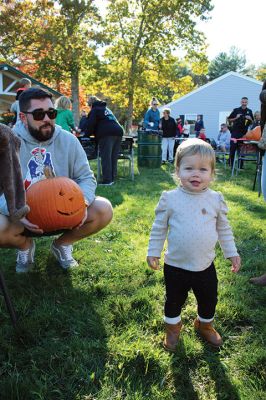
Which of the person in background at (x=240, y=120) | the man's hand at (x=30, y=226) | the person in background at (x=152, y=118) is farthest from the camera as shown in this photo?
the person in background at (x=152, y=118)

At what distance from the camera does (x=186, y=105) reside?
28688mm

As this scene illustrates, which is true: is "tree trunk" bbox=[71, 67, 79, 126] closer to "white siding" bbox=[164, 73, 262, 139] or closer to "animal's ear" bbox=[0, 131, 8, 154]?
"white siding" bbox=[164, 73, 262, 139]

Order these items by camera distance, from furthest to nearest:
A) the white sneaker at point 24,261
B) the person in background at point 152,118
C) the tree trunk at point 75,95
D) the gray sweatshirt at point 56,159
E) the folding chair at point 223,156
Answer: the tree trunk at point 75,95 < the person in background at point 152,118 < the folding chair at point 223,156 < the white sneaker at point 24,261 < the gray sweatshirt at point 56,159

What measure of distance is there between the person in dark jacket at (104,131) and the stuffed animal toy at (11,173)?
5792 mm

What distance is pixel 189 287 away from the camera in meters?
2.28

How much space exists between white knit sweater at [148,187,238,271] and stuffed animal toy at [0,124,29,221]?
2.68 feet

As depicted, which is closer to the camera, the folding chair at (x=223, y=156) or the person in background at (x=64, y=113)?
the person in background at (x=64, y=113)

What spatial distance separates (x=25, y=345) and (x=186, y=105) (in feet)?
92.1

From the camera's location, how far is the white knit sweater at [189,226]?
2189mm

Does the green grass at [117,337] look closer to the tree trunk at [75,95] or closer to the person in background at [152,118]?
the person in background at [152,118]

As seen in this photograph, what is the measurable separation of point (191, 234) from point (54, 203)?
3.60ft

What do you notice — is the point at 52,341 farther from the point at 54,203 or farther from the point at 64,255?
the point at 64,255

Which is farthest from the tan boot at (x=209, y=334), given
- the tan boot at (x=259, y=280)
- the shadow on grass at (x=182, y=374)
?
the tan boot at (x=259, y=280)

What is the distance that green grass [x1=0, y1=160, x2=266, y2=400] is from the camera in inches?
77.2
